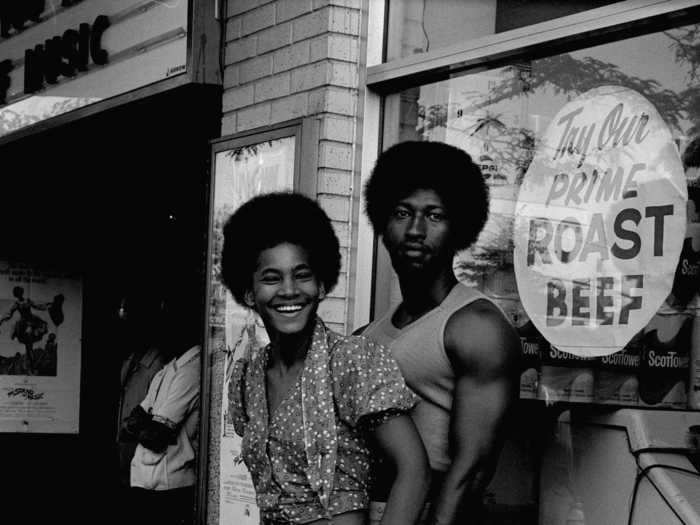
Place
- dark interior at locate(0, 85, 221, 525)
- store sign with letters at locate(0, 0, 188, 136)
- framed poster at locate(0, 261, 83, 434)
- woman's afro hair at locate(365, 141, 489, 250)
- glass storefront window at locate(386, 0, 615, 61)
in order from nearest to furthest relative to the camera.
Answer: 1. woman's afro hair at locate(365, 141, 489, 250)
2. glass storefront window at locate(386, 0, 615, 61)
3. store sign with letters at locate(0, 0, 188, 136)
4. dark interior at locate(0, 85, 221, 525)
5. framed poster at locate(0, 261, 83, 434)

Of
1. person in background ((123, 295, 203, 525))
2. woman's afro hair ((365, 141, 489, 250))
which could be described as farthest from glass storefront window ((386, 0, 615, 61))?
person in background ((123, 295, 203, 525))

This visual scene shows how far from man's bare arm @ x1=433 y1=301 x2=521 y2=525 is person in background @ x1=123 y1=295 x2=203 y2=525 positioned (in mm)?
3203

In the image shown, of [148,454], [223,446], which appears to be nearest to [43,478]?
[148,454]

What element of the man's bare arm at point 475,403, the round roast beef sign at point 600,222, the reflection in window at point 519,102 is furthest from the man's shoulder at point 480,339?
the reflection in window at point 519,102

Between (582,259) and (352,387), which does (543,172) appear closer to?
(582,259)

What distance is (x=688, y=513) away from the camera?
3.15 m

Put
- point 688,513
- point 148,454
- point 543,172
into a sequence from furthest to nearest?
point 148,454 → point 543,172 → point 688,513

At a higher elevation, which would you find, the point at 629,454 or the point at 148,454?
the point at 629,454

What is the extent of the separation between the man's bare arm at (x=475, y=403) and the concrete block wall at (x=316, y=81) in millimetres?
1905

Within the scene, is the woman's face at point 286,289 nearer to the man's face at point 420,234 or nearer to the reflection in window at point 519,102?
the man's face at point 420,234

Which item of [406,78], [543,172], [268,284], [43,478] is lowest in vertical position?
[43,478]

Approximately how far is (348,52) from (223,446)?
1.94 meters

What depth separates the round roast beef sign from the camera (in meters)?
3.79

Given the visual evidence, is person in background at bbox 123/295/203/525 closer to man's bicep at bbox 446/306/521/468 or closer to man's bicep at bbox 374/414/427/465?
man's bicep at bbox 446/306/521/468
